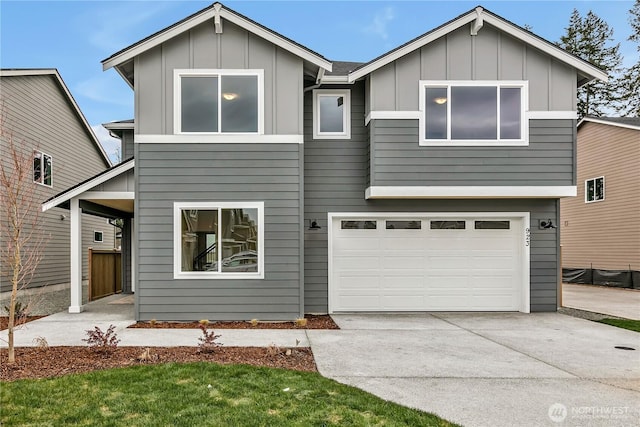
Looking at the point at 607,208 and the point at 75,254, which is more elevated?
the point at 607,208

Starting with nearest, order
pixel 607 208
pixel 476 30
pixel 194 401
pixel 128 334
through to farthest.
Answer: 1. pixel 194 401
2. pixel 128 334
3. pixel 476 30
4. pixel 607 208

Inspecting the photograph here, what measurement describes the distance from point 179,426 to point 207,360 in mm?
1891

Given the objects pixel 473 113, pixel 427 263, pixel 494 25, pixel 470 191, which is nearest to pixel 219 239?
pixel 427 263

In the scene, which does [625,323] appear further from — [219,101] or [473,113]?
[219,101]

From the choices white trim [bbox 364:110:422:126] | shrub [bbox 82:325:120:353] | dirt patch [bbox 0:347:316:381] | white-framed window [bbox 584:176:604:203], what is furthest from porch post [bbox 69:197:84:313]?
white-framed window [bbox 584:176:604:203]

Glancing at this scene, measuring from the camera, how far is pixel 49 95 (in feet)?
43.8

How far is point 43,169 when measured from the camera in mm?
12922

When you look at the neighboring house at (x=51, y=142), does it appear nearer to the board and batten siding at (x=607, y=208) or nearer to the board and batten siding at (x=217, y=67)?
the board and batten siding at (x=217, y=67)

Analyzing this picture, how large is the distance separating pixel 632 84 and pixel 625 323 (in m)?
24.8

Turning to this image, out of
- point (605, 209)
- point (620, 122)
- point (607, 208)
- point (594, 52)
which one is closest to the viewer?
point (620, 122)

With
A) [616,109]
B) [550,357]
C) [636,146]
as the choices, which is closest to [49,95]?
[550,357]

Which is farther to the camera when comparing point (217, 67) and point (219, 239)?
point (217, 67)

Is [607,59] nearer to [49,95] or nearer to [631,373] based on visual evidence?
[631,373]

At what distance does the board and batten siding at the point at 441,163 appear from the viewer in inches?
339
